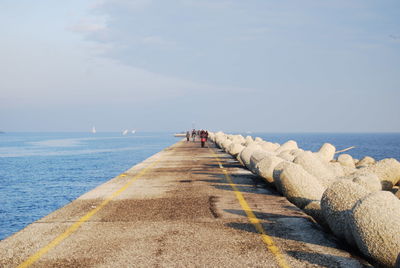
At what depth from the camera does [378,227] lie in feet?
18.7

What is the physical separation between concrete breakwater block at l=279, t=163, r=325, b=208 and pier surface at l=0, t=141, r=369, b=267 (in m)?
0.30

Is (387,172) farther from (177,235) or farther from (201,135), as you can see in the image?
(201,135)

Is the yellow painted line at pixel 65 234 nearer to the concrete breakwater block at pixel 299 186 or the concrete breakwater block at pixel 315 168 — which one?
the concrete breakwater block at pixel 299 186

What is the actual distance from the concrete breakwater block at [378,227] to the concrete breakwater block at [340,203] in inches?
27.3

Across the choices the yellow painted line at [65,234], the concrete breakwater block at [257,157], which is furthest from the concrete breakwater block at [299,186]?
the concrete breakwater block at [257,157]

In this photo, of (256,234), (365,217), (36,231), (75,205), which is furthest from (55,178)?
(365,217)

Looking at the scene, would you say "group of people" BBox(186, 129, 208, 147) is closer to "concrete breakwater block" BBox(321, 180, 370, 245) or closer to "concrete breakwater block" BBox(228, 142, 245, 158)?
"concrete breakwater block" BBox(228, 142, 245, 158)

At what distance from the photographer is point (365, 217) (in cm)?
591

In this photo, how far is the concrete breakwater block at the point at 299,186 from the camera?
10133 millimetres

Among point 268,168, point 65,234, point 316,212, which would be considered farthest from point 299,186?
point 65,234

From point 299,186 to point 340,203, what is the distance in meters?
3.34

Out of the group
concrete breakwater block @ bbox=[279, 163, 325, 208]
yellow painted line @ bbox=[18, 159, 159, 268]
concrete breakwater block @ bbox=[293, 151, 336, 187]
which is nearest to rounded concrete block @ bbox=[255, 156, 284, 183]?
concrete breakwater block @ bbox=[293, 151, 336, 187]

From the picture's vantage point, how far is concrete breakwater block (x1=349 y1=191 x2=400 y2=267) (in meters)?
5.55

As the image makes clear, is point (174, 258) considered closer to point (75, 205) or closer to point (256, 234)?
point (256, 234)
